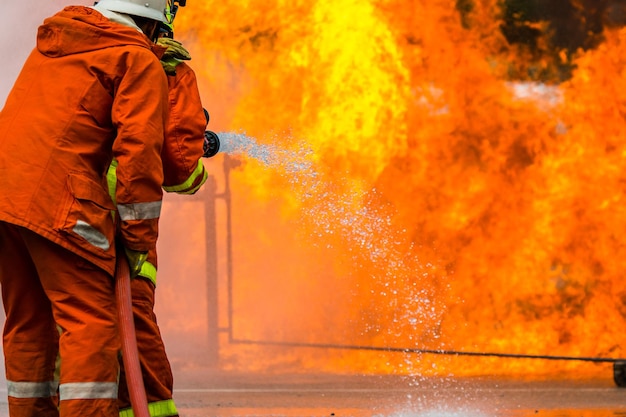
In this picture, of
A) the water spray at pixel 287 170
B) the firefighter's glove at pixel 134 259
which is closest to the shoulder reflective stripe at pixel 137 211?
the firefighter's glove at pixel 134 259

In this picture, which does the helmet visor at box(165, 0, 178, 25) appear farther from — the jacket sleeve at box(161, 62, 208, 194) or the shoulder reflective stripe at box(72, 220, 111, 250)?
the shoulder reflective stripe at box(72, 220, 111, 250)

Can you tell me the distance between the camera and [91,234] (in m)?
3.04

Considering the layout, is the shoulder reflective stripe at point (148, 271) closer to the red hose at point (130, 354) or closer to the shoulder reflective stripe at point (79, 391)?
the red hose at point (130, 354)

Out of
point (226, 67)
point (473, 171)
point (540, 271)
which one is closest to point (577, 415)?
point (540, 271)

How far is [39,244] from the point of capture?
3.07 m

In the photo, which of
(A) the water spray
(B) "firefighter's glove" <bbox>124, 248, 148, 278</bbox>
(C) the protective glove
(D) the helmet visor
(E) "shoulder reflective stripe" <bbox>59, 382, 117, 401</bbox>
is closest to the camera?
(E) "shoulder reflective stripe" <bbox>59, 382, 117, 401</bbox>

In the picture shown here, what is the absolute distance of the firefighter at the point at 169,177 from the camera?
3.35m

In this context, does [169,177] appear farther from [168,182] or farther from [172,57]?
[172,57]

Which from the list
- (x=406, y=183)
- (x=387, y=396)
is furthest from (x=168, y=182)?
(x=406, y=183)

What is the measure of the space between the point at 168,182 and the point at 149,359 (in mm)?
597

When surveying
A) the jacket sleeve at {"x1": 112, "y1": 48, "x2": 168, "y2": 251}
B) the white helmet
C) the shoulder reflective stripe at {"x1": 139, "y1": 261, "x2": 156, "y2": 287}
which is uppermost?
the white helmet

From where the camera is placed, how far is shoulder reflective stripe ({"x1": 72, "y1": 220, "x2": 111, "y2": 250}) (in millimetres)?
3012

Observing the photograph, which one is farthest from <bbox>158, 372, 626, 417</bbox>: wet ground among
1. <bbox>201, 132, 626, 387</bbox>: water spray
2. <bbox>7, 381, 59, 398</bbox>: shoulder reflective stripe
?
<bbox>7, 381, 59, 398</bbox>: shoulder reflective stripe

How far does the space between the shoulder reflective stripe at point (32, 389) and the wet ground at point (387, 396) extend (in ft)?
6.08
